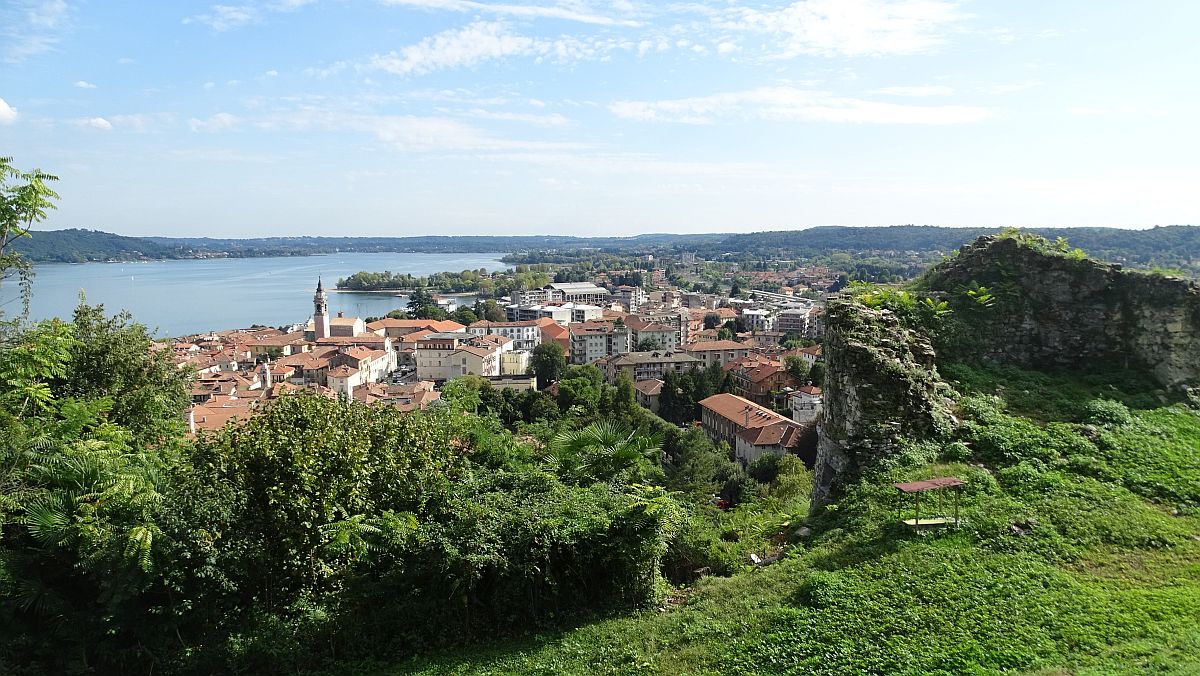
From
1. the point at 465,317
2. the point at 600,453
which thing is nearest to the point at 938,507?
the point at 600,453

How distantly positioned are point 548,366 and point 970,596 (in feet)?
187

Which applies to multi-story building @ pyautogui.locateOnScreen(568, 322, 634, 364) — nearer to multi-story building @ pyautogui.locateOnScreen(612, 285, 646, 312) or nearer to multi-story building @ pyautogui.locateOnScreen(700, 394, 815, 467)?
multi-story building @ pyautogui.locateOnScreen(700, 394, 815, 467)

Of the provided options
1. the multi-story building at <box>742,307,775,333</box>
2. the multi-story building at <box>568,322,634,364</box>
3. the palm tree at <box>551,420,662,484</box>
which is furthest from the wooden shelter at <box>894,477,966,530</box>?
the multi-story building at <box>742,307,775,333</box>

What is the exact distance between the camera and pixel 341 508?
23.7 feet

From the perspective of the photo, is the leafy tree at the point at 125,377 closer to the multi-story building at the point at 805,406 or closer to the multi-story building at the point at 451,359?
the multi-story building at the point at 805,406

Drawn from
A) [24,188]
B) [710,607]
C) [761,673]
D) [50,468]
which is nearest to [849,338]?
[710,607]

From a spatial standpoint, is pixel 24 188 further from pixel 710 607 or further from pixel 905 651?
pixel 905 651

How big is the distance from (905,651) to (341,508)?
547 cm

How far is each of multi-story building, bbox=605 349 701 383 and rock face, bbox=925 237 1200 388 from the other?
5162cm

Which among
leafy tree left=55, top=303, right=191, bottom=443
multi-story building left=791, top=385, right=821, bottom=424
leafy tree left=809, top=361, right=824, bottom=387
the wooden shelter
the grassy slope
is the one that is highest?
leafy tree left=55, top=303, right=191, bottom=443

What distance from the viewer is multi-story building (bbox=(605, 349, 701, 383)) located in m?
65.8

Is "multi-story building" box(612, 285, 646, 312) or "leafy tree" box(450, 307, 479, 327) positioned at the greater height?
"multi-story building" box(612, 285, 646, 312)

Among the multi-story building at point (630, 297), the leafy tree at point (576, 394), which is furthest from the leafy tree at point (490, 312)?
the leafy tree at point (576, 394)

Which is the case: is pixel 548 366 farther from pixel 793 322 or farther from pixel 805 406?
pixel 793 322
